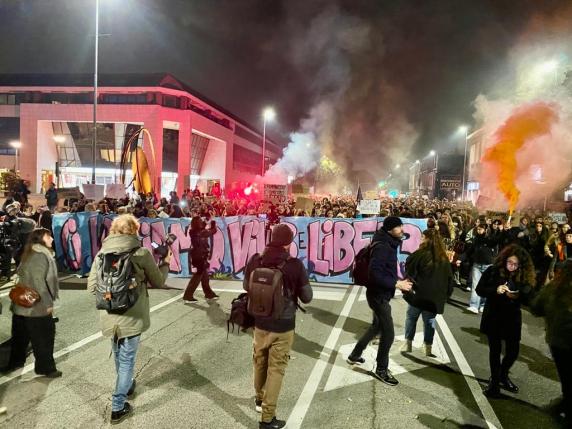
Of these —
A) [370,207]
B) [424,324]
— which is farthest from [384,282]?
[370,207]

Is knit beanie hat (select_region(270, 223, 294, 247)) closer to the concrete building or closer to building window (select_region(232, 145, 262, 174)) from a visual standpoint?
the concrete building

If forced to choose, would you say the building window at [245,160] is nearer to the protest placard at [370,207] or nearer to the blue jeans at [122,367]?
the protest placard at [370,207]

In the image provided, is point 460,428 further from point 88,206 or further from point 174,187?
point 174,187

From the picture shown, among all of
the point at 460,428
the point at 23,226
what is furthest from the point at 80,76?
the point at 460,428

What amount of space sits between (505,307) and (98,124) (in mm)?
41922

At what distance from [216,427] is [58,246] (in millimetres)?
8986

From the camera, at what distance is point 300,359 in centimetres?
522

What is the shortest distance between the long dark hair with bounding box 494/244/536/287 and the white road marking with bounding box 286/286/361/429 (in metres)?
2.39

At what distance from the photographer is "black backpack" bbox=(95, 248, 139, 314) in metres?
3.54

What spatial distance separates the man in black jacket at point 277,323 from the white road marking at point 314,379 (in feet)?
0.85

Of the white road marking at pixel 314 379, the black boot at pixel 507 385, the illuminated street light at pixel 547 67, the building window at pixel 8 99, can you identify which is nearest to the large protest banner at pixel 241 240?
the white road marking at pixel 314 379

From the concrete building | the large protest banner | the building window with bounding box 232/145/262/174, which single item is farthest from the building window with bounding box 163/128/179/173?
the large protest banner

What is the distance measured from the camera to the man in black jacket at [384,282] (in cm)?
455

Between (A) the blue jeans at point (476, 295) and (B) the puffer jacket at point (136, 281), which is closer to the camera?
(B) the puffer jacket at point (136, 281)
